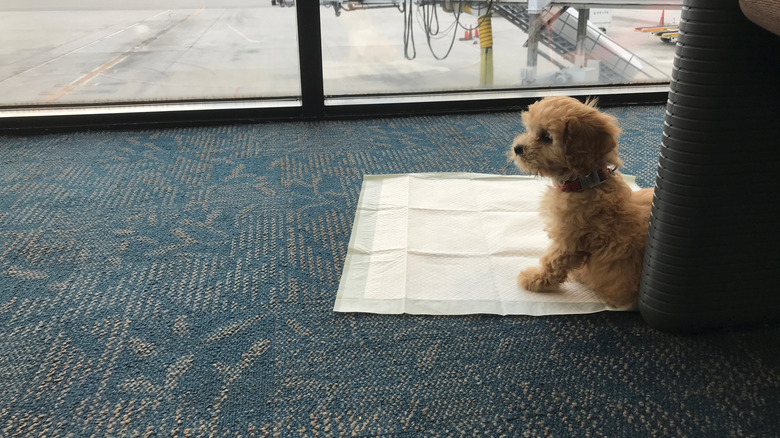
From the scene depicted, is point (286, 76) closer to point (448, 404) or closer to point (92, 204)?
point (92, 204)

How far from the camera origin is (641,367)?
48.3 inches

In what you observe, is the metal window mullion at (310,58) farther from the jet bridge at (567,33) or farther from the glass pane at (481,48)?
the jet bridge at (567,33)

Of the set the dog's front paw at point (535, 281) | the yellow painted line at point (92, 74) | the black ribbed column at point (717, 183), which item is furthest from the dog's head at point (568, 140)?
the yellow painted line at point (92, 74)

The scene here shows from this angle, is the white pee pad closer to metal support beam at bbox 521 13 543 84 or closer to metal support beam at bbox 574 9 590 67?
metal support beam at bbox 521 13 543 84

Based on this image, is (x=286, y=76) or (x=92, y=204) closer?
(x=92, y=204)

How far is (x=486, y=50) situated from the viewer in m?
3.02

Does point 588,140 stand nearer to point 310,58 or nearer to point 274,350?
point 274,350

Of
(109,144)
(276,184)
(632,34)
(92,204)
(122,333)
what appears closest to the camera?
(122,333)

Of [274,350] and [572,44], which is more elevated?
[572,44]

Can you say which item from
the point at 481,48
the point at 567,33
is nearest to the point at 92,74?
the point at 481,48

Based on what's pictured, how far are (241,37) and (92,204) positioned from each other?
1.28 meters

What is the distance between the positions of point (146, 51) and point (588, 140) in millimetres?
2296

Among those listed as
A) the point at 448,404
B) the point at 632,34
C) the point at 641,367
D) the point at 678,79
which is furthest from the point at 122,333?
the point at 632,34

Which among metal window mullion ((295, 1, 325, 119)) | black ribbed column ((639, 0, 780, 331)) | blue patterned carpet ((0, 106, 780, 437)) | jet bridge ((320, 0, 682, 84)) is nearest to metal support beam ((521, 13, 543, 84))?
jet bridge ((320, 0, 682, 84))
